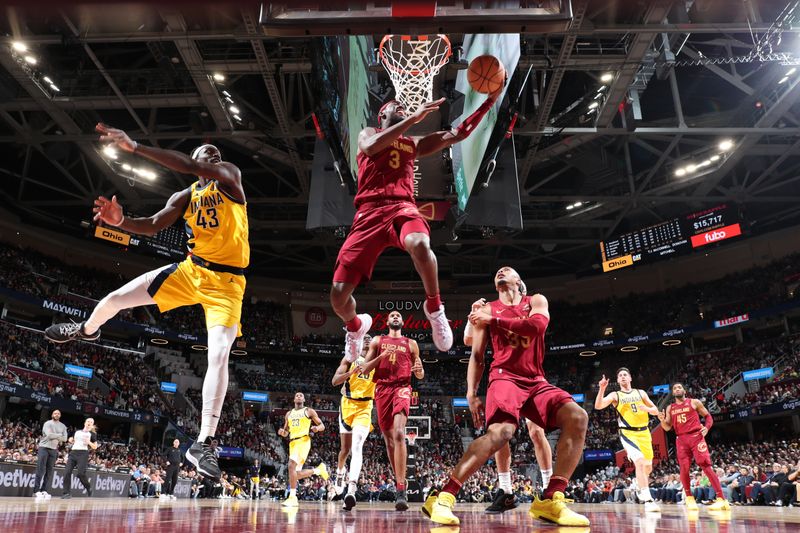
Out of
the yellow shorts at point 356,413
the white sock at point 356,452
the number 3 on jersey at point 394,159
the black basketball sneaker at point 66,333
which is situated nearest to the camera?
the number 3 on jersey at point 394,159

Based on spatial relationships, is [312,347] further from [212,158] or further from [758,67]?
[212,158]

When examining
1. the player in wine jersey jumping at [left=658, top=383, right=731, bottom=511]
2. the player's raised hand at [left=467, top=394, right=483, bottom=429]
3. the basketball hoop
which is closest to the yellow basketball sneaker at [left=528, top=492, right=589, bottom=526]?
the player's raised hand at [left=467, top=394, right=483, bottom=429]

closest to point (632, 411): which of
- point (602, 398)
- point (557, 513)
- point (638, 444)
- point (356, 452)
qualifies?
point (638, 444)

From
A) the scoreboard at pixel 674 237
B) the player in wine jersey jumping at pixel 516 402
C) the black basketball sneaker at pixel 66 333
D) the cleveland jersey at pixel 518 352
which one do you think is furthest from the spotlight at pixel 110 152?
the scoreboard at pixel 674 237

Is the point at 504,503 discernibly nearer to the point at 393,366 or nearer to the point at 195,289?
the point at 393,366

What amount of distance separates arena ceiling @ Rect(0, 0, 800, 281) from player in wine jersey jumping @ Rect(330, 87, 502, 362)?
16.8 ft

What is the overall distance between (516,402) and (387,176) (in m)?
2.18

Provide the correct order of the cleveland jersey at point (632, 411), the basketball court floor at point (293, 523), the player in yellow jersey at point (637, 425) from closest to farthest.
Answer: the basketball court floor at point (293, 523), the player in yellow jersey at point (637, 425), the cleveland jersey at point (632, 411)

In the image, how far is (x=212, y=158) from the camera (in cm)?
533

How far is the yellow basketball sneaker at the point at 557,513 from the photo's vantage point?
13.3 ft

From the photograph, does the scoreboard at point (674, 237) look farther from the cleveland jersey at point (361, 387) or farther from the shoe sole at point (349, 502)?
the shoe sole at point (349, 502)

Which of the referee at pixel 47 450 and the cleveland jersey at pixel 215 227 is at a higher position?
the cleveland jersey at pixel 215 227

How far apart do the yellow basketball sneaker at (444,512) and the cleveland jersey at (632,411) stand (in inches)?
286

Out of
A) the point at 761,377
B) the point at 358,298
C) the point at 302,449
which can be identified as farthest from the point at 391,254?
the point at 302,449
